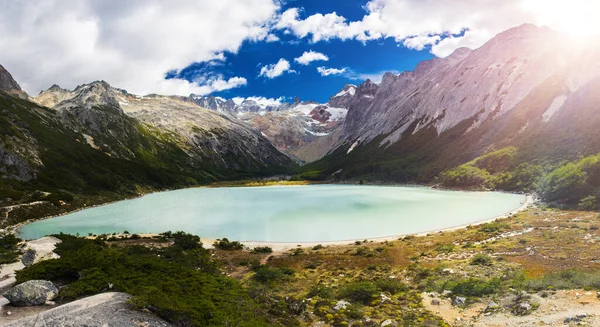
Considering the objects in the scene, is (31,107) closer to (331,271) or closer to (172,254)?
(172,254)

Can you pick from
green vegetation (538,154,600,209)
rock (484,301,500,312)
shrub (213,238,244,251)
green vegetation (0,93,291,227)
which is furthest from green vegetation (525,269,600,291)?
green vegetation (0,93,291,227)

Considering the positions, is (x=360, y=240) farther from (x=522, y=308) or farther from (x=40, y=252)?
(x=40, y=252)

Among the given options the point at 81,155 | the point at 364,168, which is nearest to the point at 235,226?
the point at 81,155

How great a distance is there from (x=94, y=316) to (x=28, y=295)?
172 inches

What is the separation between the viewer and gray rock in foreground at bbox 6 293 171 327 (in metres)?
12.0

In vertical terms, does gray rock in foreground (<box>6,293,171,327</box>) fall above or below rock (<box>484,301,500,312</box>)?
above

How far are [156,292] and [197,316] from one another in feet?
8.09

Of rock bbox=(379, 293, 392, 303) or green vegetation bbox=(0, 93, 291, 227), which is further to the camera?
green vegetation bbox=(0, 93, 291, 227)

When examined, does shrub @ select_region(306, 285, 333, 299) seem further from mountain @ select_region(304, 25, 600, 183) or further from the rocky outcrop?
mountain @ select_region(304, 25, 600, 183)

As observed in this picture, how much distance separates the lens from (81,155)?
12344 cm

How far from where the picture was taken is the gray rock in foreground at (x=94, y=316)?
12.0 meters

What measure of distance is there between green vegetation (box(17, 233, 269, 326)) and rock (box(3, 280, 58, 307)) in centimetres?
71

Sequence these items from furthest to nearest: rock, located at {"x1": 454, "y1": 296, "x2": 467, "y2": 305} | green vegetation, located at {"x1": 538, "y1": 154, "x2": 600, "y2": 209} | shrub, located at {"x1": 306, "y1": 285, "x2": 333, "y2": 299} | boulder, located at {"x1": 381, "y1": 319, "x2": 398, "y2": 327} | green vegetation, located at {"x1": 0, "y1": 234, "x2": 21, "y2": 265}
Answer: green vegetation, located at {"x1": 538, "y1": 154, "x2": 600, "y2": 209}
green vegetation, located at {"x1": 0, "y1": 234, "x2": 21, "y2": 265}
shrub, located at {"x1": 306, "y1": 285, "x2": 333, "y2": 299}
rock, located at {"x1": 454, "y1": 296, "x2": 467, "y2": 305}
boulder, located at {"x1": 381, "y1": 319, "x2": 398, "y2": 327}

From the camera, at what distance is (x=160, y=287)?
57.0ft
